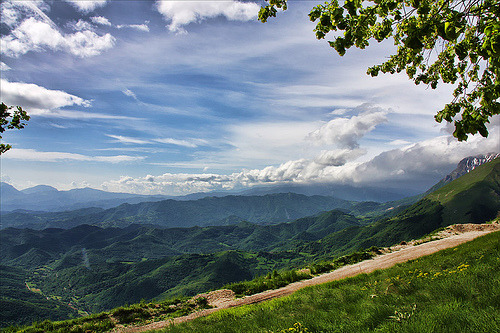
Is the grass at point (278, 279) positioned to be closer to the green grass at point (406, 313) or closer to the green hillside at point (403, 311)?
the green hillside at point (403, 311)

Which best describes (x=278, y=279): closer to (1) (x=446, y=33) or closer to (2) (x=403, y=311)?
(2) (x=403, y=311)

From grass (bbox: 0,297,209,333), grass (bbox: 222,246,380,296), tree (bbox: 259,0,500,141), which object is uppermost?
tree (bbox: 259,0,500,141)

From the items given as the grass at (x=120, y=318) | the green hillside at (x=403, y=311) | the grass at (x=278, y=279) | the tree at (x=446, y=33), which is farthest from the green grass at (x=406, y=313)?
the grass at (x=278, y=279)

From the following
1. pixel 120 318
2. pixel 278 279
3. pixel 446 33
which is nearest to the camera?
pixel 446 33

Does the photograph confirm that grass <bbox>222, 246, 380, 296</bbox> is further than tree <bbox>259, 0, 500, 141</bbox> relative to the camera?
Yes

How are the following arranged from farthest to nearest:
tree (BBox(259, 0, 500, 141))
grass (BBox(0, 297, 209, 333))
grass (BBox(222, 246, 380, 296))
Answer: grass (BBox(222, 246, 380, 296)) < grass (BBox(0, 297, 209, 333)) < tree (BBox(259, 0, 500, 141))

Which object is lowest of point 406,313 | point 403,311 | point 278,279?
point 278,279

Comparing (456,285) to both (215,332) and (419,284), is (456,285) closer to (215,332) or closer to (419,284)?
(419,284)

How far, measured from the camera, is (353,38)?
5.36 m

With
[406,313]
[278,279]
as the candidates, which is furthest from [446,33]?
[278,279]

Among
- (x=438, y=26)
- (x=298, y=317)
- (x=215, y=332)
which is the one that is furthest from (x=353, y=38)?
(x=215, y=332)

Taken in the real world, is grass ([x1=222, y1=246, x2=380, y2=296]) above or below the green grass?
below

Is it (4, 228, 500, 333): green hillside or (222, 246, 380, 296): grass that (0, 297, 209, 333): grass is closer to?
(222, 246, 380, 296): grass

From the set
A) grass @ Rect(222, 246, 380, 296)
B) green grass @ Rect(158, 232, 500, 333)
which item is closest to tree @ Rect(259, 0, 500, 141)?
green grass @ Rect(158, 232, 500, 333)
